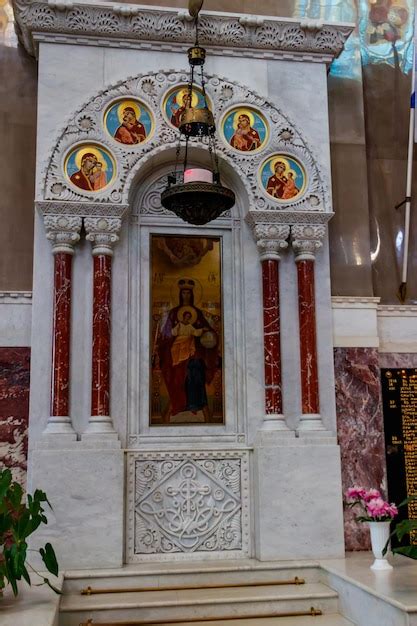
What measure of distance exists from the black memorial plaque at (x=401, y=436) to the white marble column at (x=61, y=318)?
3411 millimetres

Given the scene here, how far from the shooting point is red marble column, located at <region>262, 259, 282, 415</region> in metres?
7.50

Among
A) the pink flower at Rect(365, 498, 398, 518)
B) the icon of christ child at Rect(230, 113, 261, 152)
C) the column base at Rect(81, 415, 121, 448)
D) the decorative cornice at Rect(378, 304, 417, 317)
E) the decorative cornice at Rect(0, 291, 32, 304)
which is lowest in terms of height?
the pink flower at Rect(365, 498, 398, 518)

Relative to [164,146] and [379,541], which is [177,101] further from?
[379,541]

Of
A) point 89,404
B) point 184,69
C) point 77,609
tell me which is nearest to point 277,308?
point 89,404

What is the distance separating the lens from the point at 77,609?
235 inches

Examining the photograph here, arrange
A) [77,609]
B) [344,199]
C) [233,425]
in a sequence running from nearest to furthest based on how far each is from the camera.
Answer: [77,609] < [233,425] < [344,199]

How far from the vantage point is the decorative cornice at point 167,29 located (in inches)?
299

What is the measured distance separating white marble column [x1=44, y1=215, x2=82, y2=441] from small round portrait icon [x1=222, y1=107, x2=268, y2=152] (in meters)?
1.93

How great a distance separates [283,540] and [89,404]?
2352 mm

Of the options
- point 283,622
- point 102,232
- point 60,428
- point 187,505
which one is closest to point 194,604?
point 283,622

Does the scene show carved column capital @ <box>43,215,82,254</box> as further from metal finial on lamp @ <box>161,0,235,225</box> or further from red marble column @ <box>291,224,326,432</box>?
red marble column @ <box>291,224,326,432</box>

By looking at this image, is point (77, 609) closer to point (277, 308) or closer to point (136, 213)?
point (277, 308)

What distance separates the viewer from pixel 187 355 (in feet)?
25.2

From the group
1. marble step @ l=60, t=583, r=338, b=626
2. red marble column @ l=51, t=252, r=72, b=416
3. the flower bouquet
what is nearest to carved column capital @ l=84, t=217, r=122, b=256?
red marble column @ l=51, t=252, r=72, b=416
